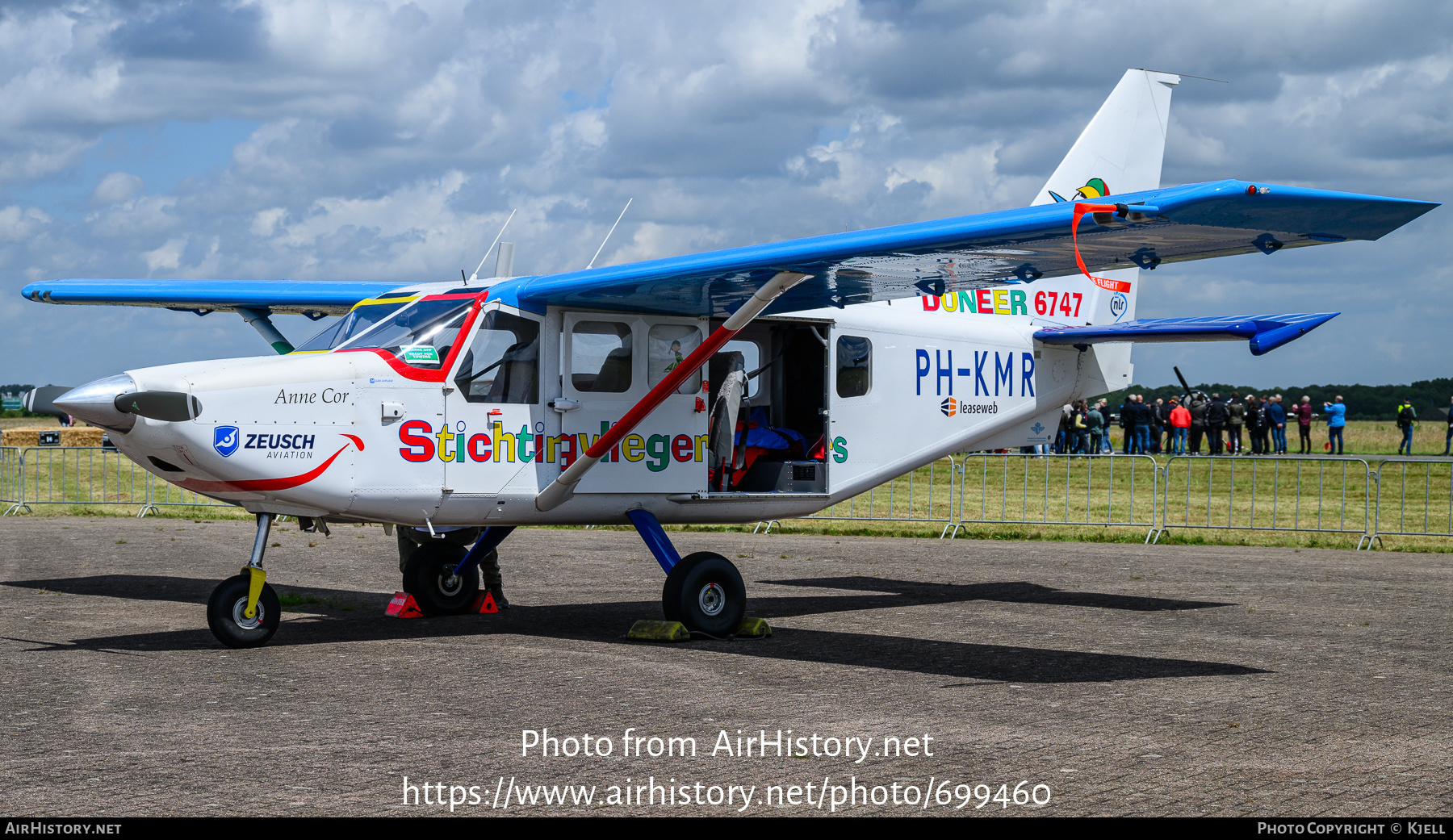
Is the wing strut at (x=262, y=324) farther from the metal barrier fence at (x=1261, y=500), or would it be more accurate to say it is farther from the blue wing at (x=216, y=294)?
the metal barrier fence at (x=1261, y=500)

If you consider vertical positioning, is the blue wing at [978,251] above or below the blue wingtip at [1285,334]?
above

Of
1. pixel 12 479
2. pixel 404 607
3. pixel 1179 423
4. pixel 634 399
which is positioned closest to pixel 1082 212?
pixel 634 399

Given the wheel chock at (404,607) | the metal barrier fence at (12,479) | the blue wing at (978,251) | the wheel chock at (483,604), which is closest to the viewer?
the blue wing at (978,251)

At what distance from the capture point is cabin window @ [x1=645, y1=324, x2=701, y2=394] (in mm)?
10391

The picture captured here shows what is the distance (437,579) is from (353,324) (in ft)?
8.28

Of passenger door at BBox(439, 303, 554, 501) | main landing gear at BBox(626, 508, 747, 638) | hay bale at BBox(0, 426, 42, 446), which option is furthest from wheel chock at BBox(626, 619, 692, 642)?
hay bale at BBox(0, 426, 42, 446)

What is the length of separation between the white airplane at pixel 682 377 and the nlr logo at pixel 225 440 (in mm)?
15

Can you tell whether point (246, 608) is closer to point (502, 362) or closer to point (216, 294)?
point (502, 362)

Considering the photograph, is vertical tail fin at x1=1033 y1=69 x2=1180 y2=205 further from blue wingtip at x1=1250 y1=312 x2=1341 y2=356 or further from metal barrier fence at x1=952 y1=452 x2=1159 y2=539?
metal barrier fence at x1=952 y1=452 x2=1159 y2=539

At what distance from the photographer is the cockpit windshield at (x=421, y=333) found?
9.36 metres

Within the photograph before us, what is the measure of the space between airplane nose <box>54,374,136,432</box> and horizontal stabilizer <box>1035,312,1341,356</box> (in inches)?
291

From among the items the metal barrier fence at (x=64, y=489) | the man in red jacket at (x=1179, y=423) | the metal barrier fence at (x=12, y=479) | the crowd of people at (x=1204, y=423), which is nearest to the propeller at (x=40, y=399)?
the metal barrier fence at (x=64, y=489)

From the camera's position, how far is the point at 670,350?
34.4ft

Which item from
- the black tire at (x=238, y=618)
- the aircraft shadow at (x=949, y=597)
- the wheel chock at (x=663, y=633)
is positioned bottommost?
the aircraft shadow at (x=949, y=597)
